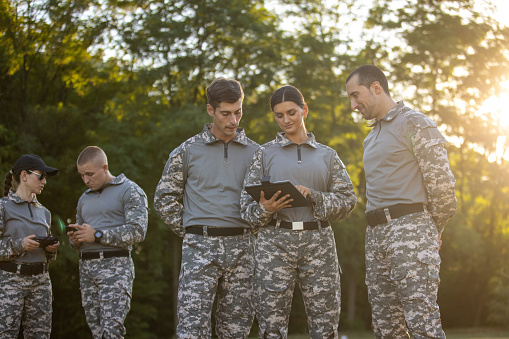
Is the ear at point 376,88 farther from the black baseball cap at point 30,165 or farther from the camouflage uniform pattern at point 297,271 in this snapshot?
the black baseball cap at point 30,165

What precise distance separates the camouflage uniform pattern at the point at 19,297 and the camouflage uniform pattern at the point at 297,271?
261 cm

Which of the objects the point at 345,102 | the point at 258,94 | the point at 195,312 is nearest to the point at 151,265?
the point at 258,94

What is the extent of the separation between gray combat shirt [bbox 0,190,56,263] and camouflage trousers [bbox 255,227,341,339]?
8.75ft

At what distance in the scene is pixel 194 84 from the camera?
65.5 ft

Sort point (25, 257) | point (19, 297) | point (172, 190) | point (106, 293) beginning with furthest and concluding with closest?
point (25, 257)
point (19, 297)
point (106, 293)
point (172, 190)

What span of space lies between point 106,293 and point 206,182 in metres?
1.67

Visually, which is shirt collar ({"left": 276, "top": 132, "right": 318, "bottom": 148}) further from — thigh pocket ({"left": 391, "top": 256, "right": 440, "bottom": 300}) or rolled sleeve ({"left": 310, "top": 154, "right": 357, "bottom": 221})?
thigh pocket ({"left": 391, "top": 256, "right": 440, "bottom": 300})

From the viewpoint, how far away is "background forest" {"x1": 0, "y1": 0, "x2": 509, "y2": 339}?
17.4 meters

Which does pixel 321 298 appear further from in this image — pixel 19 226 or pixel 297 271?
pixel 19 226

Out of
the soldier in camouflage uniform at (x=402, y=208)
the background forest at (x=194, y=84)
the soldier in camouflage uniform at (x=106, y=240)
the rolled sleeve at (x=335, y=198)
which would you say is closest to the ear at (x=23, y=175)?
the soldier in camouflage uniform at (x=106, y=240)

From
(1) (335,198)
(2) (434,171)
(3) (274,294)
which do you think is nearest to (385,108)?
(2) (434,171)

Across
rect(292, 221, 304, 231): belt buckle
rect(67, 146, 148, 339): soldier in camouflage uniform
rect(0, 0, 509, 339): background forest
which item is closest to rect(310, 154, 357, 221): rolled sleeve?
rect(292, 221, 304, 231): belt buckle

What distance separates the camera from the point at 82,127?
19.5 m

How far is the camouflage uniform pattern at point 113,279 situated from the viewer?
5.89 metres
